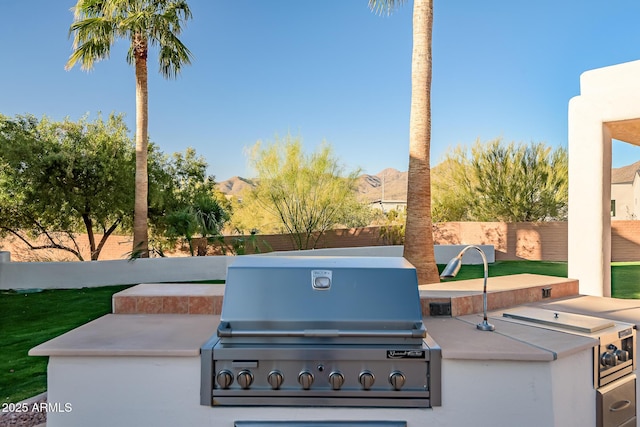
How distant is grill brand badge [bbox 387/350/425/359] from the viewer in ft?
6.86

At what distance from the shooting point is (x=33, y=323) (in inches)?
279

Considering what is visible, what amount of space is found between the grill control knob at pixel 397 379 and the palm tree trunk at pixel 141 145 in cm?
1026

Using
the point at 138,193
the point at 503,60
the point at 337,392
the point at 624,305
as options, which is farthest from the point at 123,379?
the point at 503,60

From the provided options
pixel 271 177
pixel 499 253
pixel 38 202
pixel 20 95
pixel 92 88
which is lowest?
pixel 499 253

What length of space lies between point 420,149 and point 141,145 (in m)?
7.43

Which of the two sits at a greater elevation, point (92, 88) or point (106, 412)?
point (92, 88)

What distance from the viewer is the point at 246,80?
27.3m

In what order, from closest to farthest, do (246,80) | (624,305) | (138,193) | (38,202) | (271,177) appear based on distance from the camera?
1. (624,305)
2. (138,193)
3. (38,202)
4. (271,177)
5. (246,80)

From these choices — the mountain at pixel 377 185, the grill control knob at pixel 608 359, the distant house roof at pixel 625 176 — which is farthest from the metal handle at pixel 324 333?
the mountain at pixel 377 185

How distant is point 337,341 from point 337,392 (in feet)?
0.81

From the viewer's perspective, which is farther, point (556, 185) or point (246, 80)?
point (246, 80)

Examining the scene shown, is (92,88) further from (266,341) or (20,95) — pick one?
(266,341)

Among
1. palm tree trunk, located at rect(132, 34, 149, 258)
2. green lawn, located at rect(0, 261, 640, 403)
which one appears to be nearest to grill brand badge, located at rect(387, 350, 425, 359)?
green lawn, located at rect(0, 261, 640, 403)

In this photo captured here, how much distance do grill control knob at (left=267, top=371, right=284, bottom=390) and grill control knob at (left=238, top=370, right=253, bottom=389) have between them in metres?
0.10
